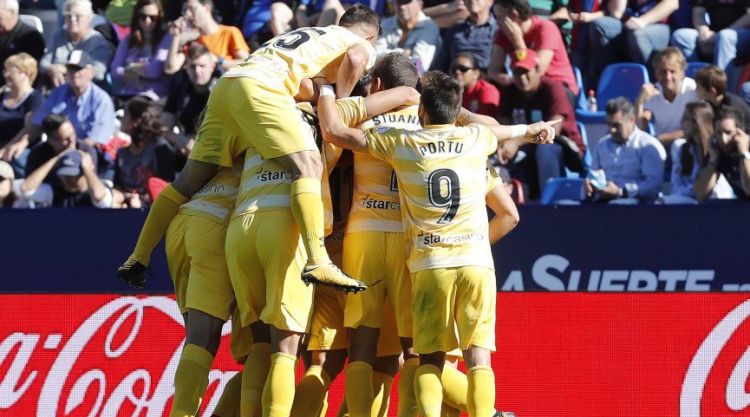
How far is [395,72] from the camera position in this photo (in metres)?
7.34

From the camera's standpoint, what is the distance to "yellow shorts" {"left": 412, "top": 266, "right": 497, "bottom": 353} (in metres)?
6.81

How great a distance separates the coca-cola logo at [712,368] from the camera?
7.82m

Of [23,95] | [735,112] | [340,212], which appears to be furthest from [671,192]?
[23,95]

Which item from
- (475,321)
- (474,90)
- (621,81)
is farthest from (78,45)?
(475,321)

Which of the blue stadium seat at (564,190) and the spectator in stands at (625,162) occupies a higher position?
the spectator in stands at (625,162)

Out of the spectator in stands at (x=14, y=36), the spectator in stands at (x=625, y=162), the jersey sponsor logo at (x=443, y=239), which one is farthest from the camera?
the spectator in stands at (x=14, y=36)

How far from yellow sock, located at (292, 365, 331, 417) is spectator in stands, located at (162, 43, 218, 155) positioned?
15.3ft

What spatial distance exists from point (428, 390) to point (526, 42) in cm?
511

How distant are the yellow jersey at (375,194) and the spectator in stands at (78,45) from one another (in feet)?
18.8

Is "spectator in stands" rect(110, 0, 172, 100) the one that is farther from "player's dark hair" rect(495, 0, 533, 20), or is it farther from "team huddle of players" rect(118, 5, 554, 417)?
"team huddle of players" rect(118, 5, 554, 417)

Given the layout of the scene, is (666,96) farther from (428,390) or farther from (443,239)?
(428,390)

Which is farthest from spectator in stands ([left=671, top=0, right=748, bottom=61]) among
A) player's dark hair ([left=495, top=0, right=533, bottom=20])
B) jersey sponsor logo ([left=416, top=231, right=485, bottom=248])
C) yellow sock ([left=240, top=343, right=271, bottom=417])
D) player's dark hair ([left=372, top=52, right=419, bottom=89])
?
yellow sock ([left=240, top=343, right=271, bottom=417])

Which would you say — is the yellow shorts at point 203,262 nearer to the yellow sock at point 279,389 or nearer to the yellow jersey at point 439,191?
the yellow sock at point 279,389

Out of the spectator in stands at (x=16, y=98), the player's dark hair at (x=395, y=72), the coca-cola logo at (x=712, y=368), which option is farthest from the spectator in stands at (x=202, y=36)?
the coca-cola logo at (x=712, y=368)
